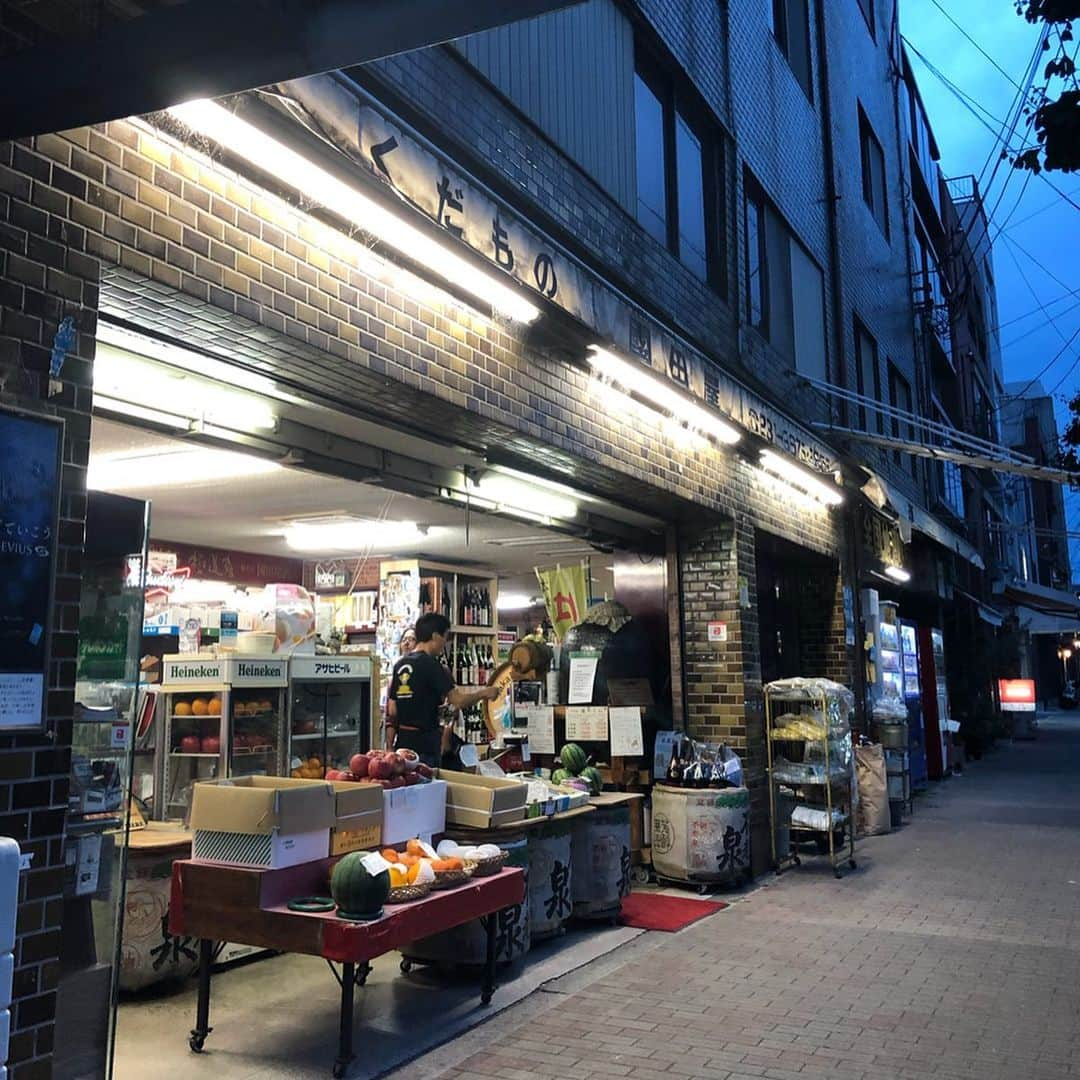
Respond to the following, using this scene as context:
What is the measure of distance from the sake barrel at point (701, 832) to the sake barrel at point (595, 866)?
4.11ft

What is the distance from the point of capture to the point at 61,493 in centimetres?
327

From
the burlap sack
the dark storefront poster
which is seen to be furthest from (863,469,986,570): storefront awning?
the dark storefront poster

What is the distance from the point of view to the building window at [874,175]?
16953mm

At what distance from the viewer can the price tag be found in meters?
4.54

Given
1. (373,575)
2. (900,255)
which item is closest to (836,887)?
(373,575)

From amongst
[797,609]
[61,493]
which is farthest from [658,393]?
[797,609]

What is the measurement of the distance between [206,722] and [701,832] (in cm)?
398

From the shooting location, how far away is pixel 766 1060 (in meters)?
4.61

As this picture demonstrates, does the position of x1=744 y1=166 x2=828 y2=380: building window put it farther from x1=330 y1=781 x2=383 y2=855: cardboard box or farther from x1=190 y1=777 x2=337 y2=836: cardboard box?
x1=190 y1=777 x2=337 y2=836: cardboard box

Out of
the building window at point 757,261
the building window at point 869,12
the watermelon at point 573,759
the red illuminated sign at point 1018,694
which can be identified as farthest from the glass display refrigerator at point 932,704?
the watermelon at point 573,759

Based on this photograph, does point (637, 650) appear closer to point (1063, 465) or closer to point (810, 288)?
point (1063, 465)

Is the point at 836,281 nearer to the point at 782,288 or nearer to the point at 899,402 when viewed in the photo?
the point at 782,288

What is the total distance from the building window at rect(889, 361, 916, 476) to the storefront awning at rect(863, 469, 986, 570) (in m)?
1.21

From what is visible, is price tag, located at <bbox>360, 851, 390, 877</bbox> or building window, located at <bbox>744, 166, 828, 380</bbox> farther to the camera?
building window, located at <bbox>744, 166, 828, 380</bbox>
